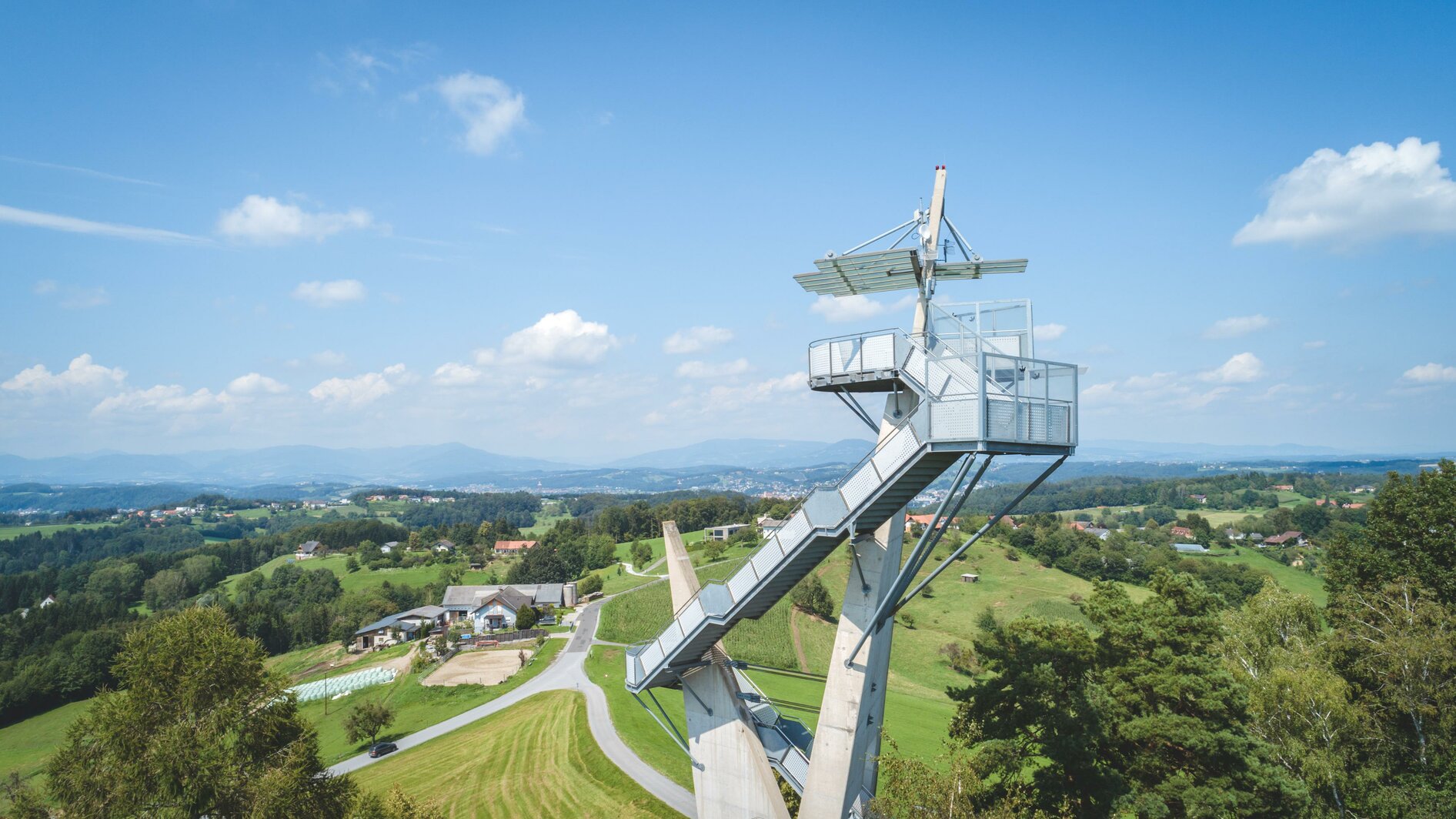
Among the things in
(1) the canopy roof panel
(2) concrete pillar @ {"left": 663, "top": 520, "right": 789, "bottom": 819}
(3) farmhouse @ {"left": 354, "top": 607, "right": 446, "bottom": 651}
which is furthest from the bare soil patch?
(1) the canopy roof panel

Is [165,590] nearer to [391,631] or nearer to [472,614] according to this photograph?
[391,631]

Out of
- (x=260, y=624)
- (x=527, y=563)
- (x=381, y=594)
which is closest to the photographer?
(x=260, y=624)

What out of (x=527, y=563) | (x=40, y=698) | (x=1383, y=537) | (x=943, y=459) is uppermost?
(x=943, y=459)

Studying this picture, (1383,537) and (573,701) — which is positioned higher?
(1383,537)

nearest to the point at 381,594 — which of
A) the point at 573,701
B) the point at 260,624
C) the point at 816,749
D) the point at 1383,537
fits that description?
the point at 260,624

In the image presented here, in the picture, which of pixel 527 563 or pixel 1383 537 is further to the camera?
pixel 527 563

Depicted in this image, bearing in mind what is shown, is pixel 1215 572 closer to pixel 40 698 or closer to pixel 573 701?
pixel 573 701
